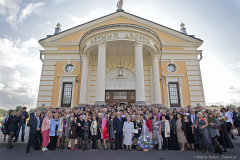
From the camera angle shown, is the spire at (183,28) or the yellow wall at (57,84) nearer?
the yellow wall at (57,84)

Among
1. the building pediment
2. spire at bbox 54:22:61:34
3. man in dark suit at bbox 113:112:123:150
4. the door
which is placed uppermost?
spire at bbox 54:22:61:34

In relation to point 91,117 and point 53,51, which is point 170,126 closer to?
point 91,117

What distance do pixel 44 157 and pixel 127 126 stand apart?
147 inches

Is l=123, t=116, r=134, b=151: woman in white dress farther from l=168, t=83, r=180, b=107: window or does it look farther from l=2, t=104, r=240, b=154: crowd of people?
l=168, t=83, r=180, b=107: window

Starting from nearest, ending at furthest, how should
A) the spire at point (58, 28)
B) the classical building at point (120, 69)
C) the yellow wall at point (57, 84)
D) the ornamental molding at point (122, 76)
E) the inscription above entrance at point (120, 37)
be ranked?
1. the inscription above entrance at point (120, 37)
2. the classical building at point (120, 69)
3. the yellow wall at point (57, 84)
4. the ornamental molding at point (122, 76)
5. the spire at point (58, 28)

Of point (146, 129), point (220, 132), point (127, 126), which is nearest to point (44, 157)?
point (127, 126)

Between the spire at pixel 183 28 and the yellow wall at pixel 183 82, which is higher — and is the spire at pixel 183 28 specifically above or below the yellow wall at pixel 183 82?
above

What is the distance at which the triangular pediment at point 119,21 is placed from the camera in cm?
1744

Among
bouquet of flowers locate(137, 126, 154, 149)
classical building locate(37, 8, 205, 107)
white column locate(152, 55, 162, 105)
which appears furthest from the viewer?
classical building locate(37, 8, 205, 107)

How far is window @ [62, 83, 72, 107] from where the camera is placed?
15831 mm

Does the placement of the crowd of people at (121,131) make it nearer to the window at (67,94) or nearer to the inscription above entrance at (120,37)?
the inscription above entrance at (120,37)

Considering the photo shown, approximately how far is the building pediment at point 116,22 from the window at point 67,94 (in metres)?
5.62

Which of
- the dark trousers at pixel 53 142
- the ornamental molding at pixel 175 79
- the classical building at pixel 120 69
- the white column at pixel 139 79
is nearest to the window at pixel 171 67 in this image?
the classical building at pixel 120 69

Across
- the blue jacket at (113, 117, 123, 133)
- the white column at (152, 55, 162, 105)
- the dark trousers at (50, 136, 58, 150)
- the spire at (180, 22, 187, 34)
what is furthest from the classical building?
the blue jacket at (113, 117, 123, 133)
